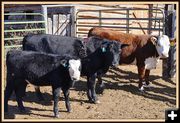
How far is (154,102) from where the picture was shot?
7.49 metres

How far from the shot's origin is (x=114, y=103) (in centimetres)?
734

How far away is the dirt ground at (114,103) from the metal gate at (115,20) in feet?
7.86

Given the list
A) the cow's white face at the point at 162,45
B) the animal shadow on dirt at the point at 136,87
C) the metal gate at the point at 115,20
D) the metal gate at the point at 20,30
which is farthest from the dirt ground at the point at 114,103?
the metal gate at the point at 115,20

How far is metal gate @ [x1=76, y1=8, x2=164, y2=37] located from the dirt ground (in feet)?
7.86

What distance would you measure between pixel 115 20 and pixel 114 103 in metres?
8.53

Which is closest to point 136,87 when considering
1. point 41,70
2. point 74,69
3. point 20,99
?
point 74,69

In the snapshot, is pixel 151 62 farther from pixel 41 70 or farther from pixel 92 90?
pixel 41 70

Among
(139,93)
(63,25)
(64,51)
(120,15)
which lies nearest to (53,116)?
(64,51)

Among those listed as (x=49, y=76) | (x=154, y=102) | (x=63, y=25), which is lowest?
(x=154, y=102)

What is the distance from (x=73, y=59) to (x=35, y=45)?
5.75 feet

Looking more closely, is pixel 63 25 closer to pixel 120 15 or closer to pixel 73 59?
pixel 120 15

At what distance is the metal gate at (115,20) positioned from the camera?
11.4m

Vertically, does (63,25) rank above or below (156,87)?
above

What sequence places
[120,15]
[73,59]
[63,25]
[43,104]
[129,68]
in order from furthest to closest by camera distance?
1. [120,15]
2. [63,25]
3. [129,68]
4. [43,104]
5. [73,59]
